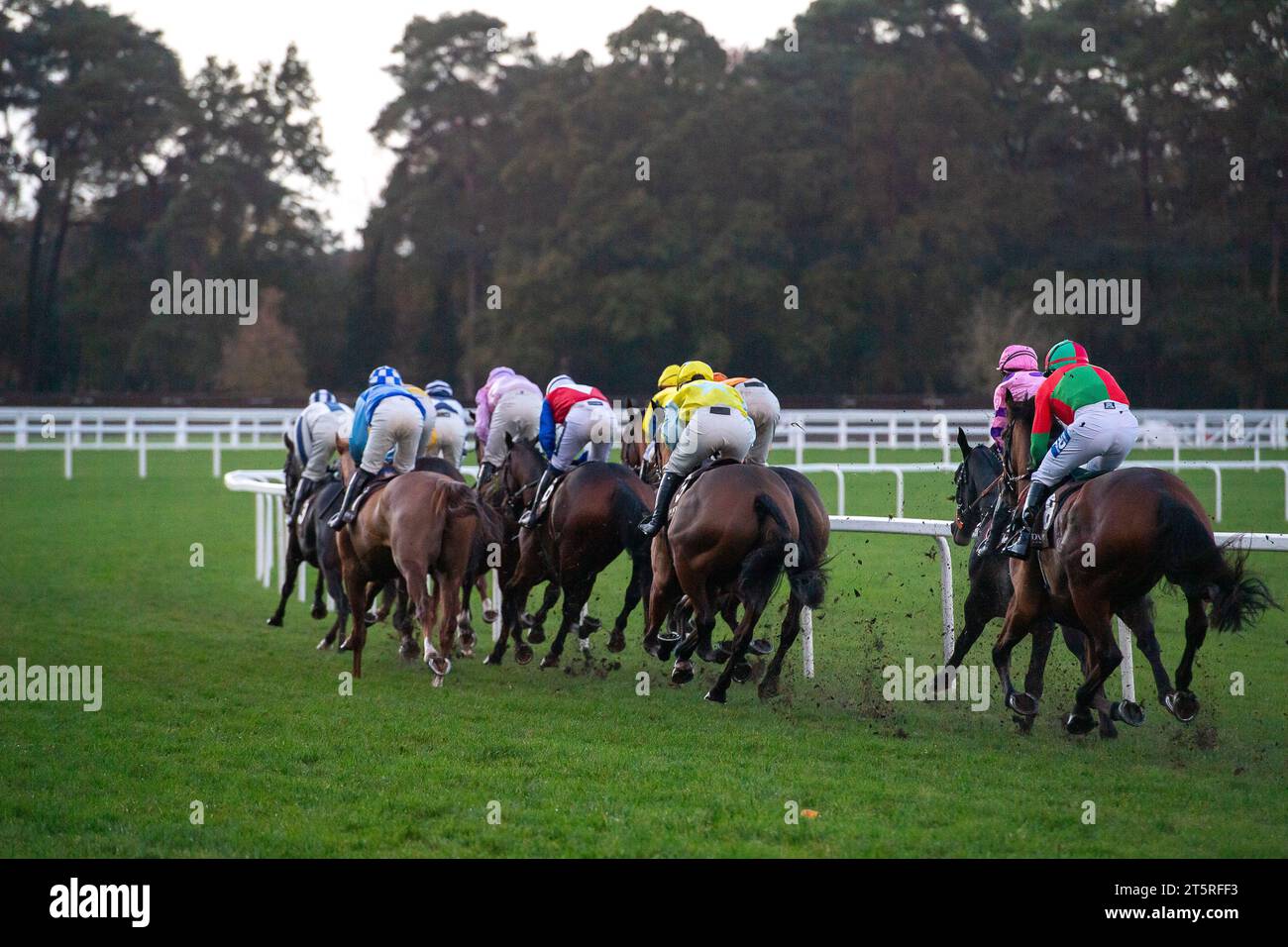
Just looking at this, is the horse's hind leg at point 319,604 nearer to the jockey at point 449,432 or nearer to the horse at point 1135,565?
the jockey at point 449,432

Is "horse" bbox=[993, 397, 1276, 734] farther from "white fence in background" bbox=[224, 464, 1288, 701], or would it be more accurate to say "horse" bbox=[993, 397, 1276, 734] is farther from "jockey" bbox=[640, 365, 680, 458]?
"jockey" bbox=[640, 365, 680, 458]

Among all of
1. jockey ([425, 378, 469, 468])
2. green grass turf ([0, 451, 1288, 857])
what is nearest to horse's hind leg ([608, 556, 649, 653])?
green grass turf ([0, 451, 1288, 857])

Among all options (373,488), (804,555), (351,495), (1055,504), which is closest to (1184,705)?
(1055,504)

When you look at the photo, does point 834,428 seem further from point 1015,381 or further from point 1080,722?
point 1080,722

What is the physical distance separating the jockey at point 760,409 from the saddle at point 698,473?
0.94 m

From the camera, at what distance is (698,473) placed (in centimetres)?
827

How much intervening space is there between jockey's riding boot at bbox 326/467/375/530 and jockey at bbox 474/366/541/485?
1395 mm

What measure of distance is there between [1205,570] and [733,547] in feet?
7.82

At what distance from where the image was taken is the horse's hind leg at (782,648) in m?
8.25

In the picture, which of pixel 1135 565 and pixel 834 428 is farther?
pixel 834 428

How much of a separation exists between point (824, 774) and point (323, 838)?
6.80 feet

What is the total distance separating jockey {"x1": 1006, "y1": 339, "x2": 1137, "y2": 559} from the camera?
6801 mm
